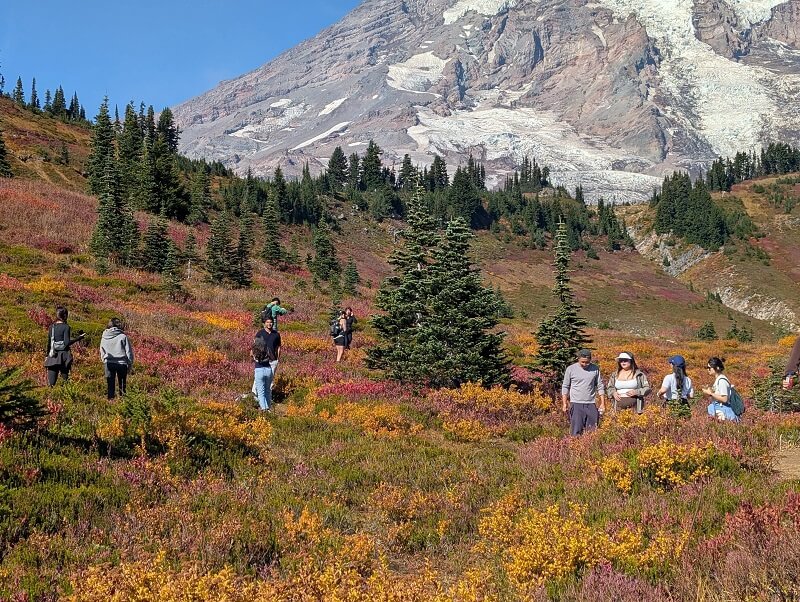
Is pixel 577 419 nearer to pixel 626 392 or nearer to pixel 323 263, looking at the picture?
pixel 626 392

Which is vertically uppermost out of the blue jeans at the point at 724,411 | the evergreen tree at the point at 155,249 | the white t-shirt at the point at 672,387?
the evergreen tree at the point at 155,249

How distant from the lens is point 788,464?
760 cm

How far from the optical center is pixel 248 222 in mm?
53594

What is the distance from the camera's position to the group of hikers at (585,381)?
1028 cm

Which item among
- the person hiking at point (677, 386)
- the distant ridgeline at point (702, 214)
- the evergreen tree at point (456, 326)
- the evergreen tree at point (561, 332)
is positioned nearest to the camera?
the person hiking at point (677, 386)

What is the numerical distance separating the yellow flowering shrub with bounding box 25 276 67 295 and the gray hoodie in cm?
1036

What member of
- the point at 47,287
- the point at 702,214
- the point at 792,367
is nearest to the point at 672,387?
the point at 792,367

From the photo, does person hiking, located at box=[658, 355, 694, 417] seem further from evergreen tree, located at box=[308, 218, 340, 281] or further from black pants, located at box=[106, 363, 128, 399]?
evergreen tree, located at box=[308, 218, 340, 281]

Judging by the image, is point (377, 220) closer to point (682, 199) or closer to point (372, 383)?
point (682, 199)

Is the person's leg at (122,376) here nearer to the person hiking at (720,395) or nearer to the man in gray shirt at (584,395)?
the man in gray shirt at (584,395)

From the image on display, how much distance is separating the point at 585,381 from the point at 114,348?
1014 centimetres

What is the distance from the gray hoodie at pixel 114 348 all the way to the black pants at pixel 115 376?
0.10 meters

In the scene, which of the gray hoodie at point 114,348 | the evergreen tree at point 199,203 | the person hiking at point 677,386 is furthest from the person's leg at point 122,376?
the evergreen tree at point 199,203

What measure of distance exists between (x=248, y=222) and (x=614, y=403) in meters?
47.6
